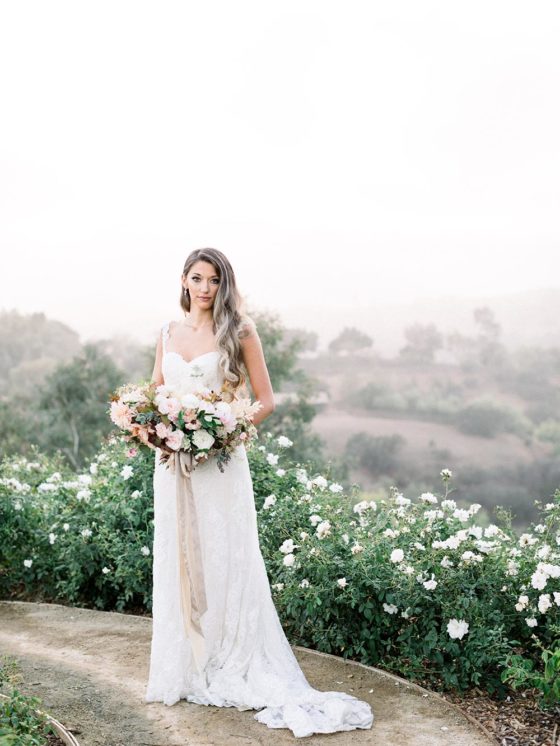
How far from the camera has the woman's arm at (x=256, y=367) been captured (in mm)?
4590

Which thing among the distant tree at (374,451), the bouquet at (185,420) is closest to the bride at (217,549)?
the bouquet at (185,420)

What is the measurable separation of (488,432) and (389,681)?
11159mm

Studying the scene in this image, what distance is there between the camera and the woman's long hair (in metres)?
4.53

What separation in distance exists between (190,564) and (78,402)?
521 inches

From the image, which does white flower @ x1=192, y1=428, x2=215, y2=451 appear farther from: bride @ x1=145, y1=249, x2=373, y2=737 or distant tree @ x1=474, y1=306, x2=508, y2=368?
distant tree @ x1=474, y1=306, x2=508, y2=368

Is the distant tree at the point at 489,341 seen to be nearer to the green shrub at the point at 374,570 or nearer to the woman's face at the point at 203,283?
the green shrub at the point at 374,570

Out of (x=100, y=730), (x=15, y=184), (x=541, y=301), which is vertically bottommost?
(x=100, y=730)

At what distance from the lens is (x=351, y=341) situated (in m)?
Result: 16.8

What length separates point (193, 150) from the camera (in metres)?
16.2

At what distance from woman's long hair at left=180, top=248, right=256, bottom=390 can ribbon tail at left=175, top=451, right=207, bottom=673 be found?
1.96 feet

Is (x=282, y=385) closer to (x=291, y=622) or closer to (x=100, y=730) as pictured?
(x=291, y=622)

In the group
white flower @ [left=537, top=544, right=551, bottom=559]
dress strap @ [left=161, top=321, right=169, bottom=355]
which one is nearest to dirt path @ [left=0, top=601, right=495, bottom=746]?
white flower @ [left=537, top=544, right=551, bottom=559]

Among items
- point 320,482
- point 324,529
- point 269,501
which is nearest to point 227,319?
point 324,529

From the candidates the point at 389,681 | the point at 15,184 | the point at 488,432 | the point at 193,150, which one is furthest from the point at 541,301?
the point at 389,681
